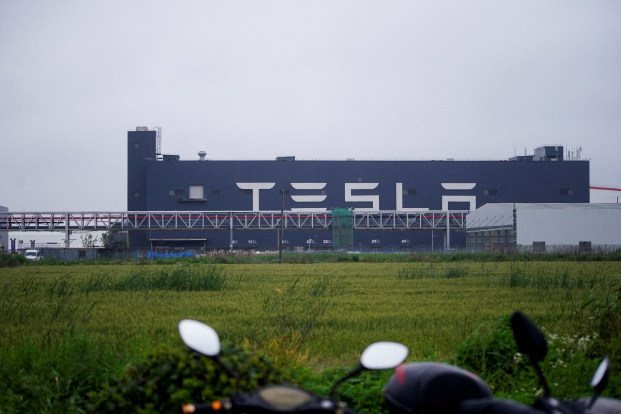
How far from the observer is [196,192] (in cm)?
6406

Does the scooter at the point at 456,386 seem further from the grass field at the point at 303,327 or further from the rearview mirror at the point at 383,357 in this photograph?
the grass field at the point at 303,327

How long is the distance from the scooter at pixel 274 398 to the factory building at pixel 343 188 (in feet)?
196

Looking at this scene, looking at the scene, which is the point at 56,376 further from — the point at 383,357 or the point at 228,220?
the point at 228,220

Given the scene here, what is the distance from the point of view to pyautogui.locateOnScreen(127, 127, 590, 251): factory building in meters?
63.3

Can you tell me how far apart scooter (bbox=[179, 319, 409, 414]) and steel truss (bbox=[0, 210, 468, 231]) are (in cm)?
5420

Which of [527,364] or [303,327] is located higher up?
[527,364]

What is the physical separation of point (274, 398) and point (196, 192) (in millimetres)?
63489

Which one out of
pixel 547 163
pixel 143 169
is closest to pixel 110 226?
pixel 143 169

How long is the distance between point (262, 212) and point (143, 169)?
19.1 m

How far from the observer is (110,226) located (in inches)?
2308

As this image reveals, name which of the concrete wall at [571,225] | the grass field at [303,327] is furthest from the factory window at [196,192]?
the grass field at [303,327]

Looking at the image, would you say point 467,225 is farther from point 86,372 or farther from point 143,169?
point 86,372

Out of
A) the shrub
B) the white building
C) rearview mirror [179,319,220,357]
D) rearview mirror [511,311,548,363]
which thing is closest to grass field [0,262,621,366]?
the shrub

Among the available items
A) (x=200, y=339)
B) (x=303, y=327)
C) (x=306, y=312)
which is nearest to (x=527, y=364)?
(x=303, y=327)
